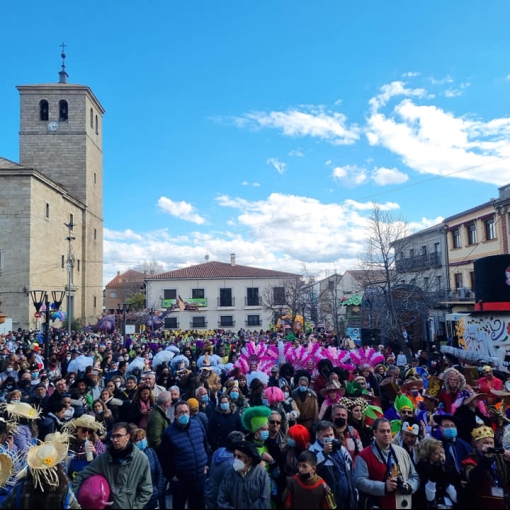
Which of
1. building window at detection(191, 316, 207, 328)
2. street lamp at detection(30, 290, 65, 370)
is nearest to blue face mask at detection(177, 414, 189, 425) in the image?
street lamp at detection(30, 290, 65, 370)

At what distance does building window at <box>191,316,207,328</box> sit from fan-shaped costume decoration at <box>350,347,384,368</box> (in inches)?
1463

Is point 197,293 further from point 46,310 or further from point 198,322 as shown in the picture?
point 46,310

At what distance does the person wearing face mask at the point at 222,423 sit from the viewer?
6.59 m

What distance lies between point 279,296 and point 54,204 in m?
22.2

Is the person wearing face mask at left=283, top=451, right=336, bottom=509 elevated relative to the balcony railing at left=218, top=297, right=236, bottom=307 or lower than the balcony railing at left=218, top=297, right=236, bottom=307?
lower

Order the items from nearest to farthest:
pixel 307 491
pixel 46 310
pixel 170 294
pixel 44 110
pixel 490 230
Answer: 1. pixel 307 491
2. pixel 46 310
3. pixel 490 230
4. pixel 44 110
5. pixel 170 294

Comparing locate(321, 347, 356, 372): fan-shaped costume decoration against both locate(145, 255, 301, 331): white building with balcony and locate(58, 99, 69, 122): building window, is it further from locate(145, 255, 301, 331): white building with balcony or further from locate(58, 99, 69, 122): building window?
locate(58, 99, 69, 122): building window

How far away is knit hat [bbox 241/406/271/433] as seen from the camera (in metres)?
5.14

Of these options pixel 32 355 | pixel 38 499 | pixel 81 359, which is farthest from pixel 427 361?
pixel 38 499

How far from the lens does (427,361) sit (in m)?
14.7

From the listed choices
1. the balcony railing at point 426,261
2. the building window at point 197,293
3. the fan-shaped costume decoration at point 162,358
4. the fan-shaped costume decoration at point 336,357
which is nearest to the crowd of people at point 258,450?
the fan-shaped costume decoration at point 336,357

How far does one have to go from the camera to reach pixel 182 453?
18.2 feet

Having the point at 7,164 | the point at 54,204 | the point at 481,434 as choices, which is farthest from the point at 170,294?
the point at 481,434

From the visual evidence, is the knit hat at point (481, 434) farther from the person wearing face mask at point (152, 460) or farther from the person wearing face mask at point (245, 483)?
the person wearing face mask at point (152, 460)
